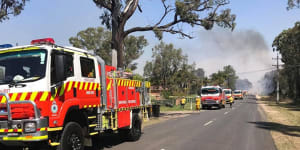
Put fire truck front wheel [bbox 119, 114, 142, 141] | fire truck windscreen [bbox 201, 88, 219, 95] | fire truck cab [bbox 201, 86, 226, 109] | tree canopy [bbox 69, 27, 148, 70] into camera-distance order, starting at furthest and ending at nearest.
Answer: tree canopy [bbox 69, 27, 148, 70]
fire truck windscreen [bbox 201, 88, 219, 95]
fire truck cab [bbox 201, 86, 226, 109]
fire truck front wheel [bbox 119, 114, 142, 141]

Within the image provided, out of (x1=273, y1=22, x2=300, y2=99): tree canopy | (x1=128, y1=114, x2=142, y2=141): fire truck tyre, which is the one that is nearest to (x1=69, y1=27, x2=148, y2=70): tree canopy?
(x1=273, y1=22, x2=300, y2=99): tree canopy

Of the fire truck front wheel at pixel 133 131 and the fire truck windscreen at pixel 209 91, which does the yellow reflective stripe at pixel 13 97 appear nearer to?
the fire truck front wheel at pixel 133 131

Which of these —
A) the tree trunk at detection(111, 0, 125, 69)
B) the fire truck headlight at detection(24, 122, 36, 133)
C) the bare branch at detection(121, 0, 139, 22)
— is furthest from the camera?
the bare branch at detection(121, 0, 139, 22)

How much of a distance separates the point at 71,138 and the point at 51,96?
1222mm

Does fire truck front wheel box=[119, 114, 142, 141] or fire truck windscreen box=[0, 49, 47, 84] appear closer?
fire truck windscreen box=[0, 49, 47, 84]

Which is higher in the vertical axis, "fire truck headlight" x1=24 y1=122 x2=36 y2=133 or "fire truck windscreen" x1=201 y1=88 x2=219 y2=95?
"fire truck windscreen" x1=201 y1=88 x2=219 y2=95

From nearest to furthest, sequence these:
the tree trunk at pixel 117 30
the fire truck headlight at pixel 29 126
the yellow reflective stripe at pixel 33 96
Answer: the fire truck headlight at pixel 29 126 → the yellow reflective stripe at pixel 33 96 → the tree trunk at pixel 117 30

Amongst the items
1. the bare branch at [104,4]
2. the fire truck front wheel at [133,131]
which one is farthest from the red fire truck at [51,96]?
the bare branch at [104,4]

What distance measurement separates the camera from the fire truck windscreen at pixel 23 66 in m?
6.77

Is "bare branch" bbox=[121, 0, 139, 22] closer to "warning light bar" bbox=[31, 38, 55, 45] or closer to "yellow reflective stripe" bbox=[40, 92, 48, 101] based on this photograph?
"warning light bar" bbox=[31, 38, 55, 45]

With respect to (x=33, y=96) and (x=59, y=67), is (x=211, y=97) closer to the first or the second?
(x=59, y=67)

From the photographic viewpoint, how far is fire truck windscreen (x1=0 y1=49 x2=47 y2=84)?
6773mm

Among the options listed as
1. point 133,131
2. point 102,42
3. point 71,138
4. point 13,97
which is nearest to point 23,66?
point 13,97

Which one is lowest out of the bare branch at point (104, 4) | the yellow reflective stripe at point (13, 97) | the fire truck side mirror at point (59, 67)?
the yellow reflective stripe at point (13, 97)
